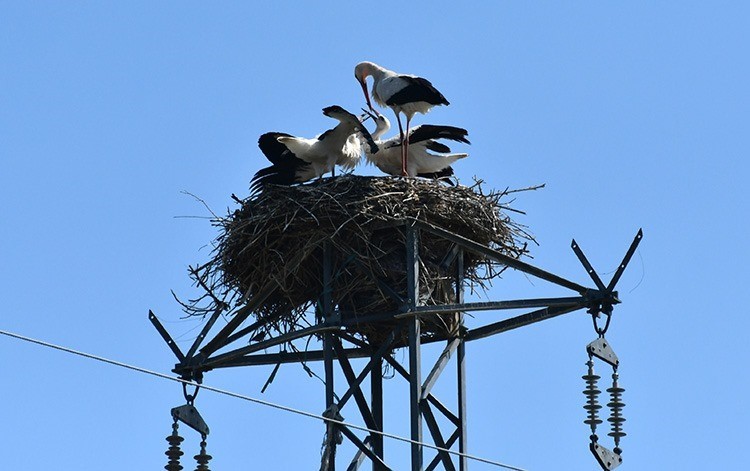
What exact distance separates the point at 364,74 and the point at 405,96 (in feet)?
7.72

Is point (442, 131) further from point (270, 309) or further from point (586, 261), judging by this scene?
point (586, 261)

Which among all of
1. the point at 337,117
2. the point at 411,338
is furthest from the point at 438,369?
the point at 337,117

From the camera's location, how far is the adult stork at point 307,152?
768 inches

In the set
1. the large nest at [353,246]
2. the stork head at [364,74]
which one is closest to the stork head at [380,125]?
the stork head at [364,74]

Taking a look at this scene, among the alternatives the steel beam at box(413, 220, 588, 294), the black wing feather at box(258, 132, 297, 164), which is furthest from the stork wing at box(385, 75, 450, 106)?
the steel beam at box(413, 220, 588, 294)

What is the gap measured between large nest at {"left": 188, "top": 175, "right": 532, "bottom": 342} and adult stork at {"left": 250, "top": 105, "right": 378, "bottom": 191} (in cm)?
132

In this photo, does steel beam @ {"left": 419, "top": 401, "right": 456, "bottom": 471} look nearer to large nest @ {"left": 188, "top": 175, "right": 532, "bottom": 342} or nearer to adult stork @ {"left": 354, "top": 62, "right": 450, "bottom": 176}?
Result: large nest @ {"left": 188, "top": 175, "right": 532, "bottom": 342}

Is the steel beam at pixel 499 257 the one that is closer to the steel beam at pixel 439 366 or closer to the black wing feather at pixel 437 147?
the steel beam at pixel 439 366

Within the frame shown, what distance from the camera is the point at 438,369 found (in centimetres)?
1678

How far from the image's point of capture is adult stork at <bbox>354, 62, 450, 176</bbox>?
1934 cm

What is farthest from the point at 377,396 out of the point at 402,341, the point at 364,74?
the point at 364,74

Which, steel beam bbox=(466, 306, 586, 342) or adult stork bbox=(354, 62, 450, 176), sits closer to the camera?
steel beam bbox=(466, 306, 586, 342)

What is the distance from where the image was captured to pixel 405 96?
19562 millimetres

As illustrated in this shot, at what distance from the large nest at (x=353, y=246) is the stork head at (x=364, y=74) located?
3.52 m
